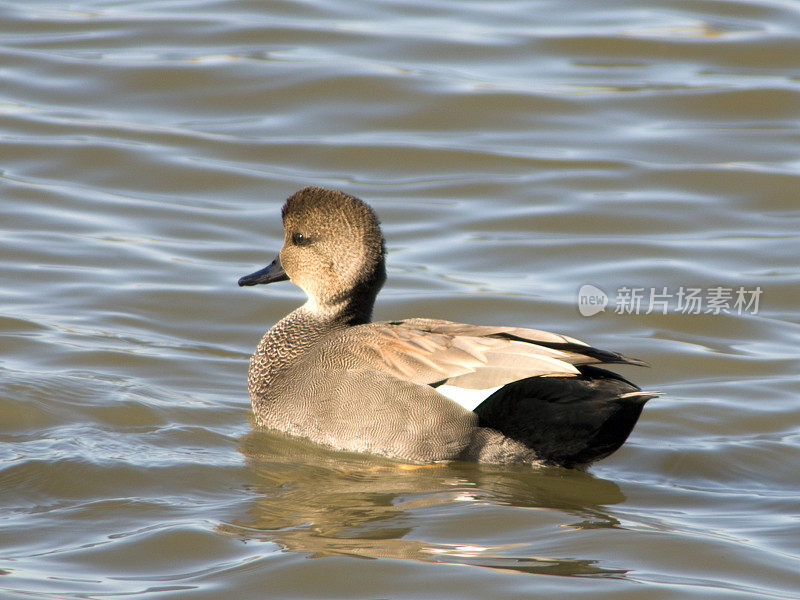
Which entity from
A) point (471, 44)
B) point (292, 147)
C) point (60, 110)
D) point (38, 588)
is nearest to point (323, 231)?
point (38, 588)

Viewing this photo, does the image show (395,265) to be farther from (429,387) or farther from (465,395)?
(465,395)

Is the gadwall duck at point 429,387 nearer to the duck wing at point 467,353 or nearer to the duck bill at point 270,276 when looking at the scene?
the duck wing at point 467,353

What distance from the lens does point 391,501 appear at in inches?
196

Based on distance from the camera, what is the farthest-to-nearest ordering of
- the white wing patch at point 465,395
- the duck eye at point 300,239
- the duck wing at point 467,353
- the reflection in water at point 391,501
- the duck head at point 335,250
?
1. the duck eye at point 300,239
2. the duck head at point 335,250
3. the white wing patch at point 465,395
4. the duck wing at point 467,353
5. the reflection in water at point 391,501

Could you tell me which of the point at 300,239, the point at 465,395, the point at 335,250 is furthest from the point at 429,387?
the point at 300,239

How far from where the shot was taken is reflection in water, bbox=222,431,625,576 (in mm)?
4410

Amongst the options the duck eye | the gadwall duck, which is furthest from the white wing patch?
the duck eye

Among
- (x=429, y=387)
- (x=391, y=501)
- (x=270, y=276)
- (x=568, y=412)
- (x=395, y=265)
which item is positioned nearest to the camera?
(x=391, y=501)

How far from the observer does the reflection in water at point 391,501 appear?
174 inches

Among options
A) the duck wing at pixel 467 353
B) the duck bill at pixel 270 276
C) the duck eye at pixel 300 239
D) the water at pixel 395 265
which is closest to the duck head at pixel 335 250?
the duck eye at pixel 300 239

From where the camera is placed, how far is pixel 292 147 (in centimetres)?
1016

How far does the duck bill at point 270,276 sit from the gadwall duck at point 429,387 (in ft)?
1.37

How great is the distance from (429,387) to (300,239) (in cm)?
133

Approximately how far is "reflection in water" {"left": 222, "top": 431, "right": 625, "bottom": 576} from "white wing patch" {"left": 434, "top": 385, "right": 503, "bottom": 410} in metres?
0.33
